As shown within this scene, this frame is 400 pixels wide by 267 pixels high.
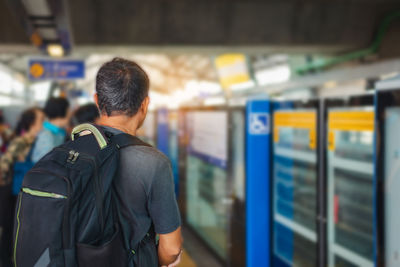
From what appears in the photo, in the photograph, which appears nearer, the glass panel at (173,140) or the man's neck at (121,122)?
the man's neck at (121,122)

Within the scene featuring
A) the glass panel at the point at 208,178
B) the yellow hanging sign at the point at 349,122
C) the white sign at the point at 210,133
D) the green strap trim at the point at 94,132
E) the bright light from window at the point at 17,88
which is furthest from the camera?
the bright light from window at the point at 17,88

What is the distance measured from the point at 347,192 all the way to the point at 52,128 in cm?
230

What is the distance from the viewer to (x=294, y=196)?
3578 millimetres

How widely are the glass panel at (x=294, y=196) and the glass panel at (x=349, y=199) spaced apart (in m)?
0.33

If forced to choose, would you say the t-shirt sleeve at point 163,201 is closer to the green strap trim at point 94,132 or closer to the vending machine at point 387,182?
the green strap trim at point 94,132

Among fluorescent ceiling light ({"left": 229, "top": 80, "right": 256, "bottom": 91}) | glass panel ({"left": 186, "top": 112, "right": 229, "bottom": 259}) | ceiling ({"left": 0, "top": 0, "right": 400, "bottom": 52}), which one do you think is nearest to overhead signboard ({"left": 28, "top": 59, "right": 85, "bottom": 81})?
ceiling ({"left": 0, "top": 0, "right": 400, "bottom": 52})

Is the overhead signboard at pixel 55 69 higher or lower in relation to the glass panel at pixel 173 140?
higher

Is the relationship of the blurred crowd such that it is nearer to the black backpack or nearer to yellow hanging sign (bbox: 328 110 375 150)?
yellow hanging sign (bbox: 328 110 375 150)

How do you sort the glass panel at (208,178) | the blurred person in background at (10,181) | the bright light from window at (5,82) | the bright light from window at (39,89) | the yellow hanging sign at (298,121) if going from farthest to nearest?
the bright light from window at (39,89), the bright light from window at (5,82), the glass panel at (208,178), the blurred person in background at (10,181), the yellow hanging sign at (298,121)

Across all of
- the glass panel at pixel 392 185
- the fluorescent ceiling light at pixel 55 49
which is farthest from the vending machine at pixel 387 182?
the fluorescent ceiling light at pixel 55 49

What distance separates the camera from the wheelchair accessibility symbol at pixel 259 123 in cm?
344

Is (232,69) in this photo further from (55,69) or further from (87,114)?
(87,114)

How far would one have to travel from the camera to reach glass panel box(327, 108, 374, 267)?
275cm

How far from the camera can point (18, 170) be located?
10.2 ft
